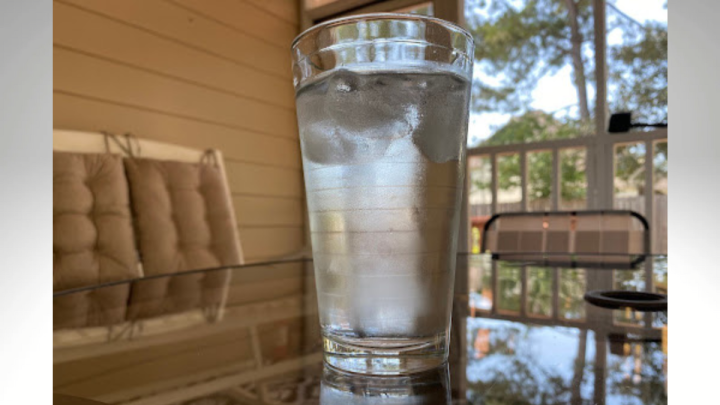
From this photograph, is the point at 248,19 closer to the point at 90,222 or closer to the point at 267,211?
the point at 267,211

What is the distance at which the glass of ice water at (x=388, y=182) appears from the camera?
277 mm

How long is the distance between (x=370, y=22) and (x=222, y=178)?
5.92 ft

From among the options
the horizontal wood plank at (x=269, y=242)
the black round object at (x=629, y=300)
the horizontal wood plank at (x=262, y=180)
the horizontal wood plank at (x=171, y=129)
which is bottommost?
the horizontal wood plank at (x=269, y=242)

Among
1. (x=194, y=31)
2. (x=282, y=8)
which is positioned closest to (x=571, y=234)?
(x=194, y=31)

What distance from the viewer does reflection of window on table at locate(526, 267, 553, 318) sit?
19.8 inches

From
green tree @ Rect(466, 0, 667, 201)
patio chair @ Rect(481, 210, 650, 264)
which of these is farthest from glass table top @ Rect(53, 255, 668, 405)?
green tree @ Rect(466, 0, 667, 201)

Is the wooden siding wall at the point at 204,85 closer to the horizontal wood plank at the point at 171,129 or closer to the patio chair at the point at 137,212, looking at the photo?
the horizontal wood plank at the point at 171,129

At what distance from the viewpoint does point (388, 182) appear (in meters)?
0.28

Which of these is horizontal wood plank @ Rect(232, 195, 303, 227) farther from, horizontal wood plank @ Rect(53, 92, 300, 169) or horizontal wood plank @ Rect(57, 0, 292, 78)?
horizontal wood plank @ Rect(57, 0, 292, 78)

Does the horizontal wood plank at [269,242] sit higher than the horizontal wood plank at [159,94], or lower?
lower

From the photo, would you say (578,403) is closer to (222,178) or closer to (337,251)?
(337,251)

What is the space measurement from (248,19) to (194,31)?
0.42 m

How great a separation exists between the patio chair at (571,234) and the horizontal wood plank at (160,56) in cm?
156

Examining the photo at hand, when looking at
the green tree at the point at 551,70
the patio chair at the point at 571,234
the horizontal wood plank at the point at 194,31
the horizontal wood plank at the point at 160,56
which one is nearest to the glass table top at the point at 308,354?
the patio chair at the point at 571,234
